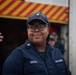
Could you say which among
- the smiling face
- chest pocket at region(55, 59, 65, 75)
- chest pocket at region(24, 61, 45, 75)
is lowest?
chest pocket at region(55, 59, 65, 75)

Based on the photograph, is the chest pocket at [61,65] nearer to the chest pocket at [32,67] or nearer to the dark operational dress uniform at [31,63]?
the dark operational dress uniform at [31,63]

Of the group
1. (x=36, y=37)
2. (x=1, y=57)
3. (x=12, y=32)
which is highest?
(x=36, y=37)

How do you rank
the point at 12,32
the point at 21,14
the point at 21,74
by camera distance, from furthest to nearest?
the point at 12,32 < the point at 21,14 < the point at 21,74

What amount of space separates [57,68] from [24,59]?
33 cm

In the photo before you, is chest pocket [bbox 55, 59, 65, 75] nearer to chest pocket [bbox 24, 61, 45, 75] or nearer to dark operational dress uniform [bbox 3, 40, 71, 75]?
dark operational dress uniform [bbox 3, 40, 71, 75]

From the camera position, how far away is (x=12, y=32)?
16.3 ft

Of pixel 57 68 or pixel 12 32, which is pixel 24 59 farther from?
pixel 12 32

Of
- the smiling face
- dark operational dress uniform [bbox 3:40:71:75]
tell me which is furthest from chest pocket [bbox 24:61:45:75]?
the smiling face

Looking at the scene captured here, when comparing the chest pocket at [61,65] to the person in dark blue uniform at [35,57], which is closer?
the person in dark blue uniform at [35,57]

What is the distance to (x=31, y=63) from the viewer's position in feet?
8.62

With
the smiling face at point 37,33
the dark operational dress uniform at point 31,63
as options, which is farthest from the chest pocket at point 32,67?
the smiling face at point 37,33

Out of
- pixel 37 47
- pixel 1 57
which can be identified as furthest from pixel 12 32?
pixel 37 47

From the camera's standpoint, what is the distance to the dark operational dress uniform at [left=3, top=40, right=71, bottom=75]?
8.59 feet

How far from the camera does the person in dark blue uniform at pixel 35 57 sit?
2621 millimetres
